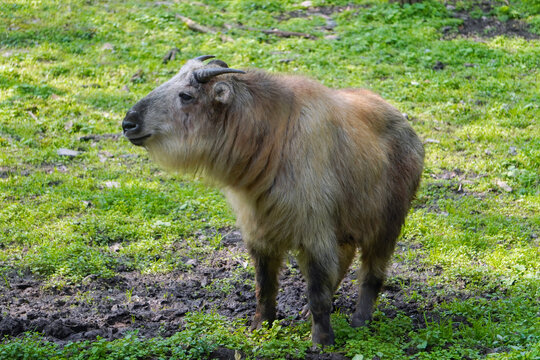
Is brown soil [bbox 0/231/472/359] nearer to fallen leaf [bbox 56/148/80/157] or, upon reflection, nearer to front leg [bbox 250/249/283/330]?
front leg [bbox 250/249/283/330]

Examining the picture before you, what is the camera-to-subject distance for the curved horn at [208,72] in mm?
4383

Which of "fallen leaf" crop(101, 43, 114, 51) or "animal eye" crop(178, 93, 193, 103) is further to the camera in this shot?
"fallen leaf" crop(101, 43, 114, 51)

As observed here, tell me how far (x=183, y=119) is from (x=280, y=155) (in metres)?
0.74

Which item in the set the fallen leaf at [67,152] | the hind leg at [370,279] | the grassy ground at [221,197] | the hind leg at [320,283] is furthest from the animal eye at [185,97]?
the fallen leaf at [67,152]

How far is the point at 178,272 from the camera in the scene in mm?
5754

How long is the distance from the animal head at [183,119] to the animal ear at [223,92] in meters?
0.03

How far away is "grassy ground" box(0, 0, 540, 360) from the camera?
4.71 m

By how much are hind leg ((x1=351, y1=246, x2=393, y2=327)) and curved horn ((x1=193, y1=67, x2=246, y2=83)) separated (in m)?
1.76

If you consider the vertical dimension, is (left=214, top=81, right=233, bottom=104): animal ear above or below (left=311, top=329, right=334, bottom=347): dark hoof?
above

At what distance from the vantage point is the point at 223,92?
442cm

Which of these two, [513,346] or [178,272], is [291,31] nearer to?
[178,272]

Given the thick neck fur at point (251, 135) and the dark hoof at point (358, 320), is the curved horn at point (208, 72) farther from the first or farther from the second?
the dark hoof at point (358, 320)

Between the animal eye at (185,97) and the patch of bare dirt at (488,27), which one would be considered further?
the patch of bare dirt at (488,27)

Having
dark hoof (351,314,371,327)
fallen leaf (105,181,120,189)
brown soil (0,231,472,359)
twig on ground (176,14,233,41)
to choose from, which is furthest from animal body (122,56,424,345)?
twig on ground (176,14,233,41)
